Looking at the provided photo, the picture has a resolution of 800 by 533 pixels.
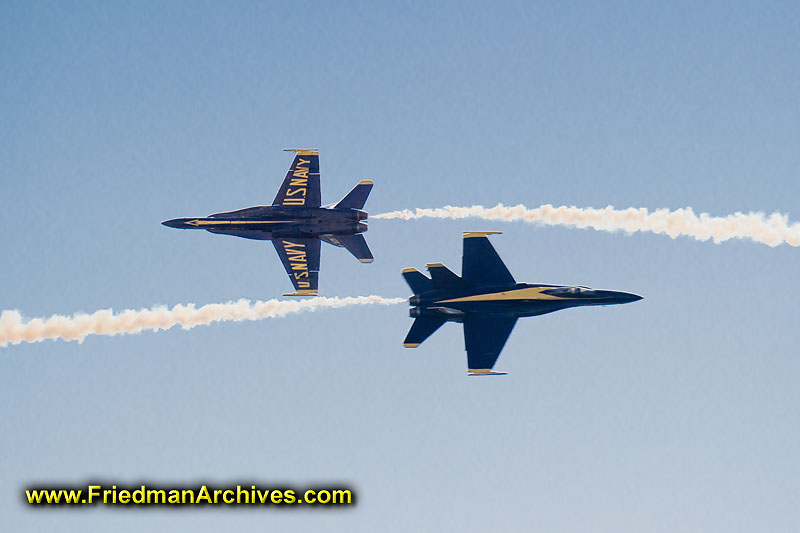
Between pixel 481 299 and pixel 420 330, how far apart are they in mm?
5166

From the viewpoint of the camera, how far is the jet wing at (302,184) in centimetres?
9388

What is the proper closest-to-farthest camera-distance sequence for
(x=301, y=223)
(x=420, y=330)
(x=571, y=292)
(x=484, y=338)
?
(x=571, y=292) → (x=484, y=338) → (x=420, y=330) → (x=301, y=223)

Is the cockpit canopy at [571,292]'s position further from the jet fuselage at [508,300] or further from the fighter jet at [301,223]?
the fighter jet at [301,223]

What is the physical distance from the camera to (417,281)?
280 feet

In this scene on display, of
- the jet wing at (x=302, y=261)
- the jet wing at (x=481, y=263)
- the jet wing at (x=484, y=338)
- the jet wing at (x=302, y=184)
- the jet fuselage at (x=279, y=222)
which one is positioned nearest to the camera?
the jet wing at (x=484, y=338)

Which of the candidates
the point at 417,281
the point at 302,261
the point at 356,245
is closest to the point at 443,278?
the point at 417,281

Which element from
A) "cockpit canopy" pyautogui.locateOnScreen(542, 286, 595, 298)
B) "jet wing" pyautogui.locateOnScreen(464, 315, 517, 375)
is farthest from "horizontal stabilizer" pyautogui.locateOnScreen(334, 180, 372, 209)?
"cockpit canopy" pyautogui.locateOnScreen(542, 286, 595, 298)

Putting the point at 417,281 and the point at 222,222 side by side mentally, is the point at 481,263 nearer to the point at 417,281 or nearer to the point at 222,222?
the point at 417,281

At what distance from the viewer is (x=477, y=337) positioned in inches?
3349

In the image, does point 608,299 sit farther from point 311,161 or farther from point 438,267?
point 311,161

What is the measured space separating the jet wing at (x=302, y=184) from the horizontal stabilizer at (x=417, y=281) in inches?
484

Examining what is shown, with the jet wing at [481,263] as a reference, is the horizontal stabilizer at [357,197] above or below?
above

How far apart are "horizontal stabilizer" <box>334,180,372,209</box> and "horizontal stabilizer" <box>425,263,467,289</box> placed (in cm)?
1127

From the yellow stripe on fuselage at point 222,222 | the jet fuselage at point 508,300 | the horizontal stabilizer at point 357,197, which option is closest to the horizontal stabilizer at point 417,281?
the jet fuselage at point 508,300
